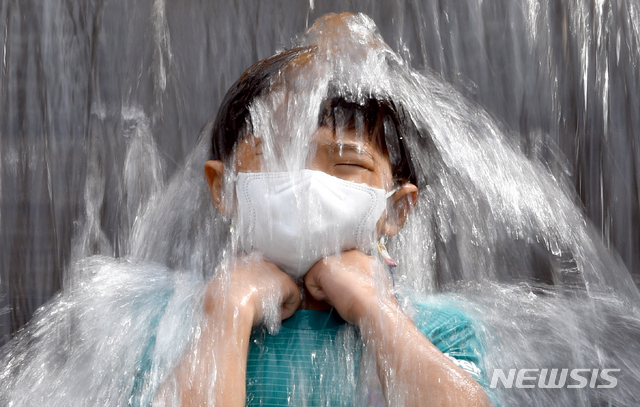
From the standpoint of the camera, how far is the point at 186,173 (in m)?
2.52

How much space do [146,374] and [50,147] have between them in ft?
5.50

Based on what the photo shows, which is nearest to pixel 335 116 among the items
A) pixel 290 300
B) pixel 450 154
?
pixel 290 300

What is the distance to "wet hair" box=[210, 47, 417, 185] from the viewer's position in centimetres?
178

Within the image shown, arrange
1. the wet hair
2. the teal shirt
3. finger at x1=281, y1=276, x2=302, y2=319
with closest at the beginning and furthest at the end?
the teal shirt → finger at x1=281, y1=276, x2=302, y2=319 → the wet hair

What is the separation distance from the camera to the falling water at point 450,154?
2.53m

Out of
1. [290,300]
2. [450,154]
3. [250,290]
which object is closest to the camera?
[250,290]

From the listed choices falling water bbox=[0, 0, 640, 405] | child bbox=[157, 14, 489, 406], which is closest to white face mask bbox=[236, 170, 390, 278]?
child bbox=[157, 14, 489, 406]

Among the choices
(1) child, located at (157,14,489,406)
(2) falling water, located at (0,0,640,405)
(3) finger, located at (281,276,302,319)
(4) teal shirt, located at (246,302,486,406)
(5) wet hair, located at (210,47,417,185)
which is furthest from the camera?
(2) falling water, located at (0,0,640,405)

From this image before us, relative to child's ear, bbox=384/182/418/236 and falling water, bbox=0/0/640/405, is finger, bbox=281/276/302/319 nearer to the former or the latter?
child's ear, bbox=384/182/418/236

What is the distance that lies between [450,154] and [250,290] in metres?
1.21

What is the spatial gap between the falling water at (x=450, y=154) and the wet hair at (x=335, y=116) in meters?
0.46

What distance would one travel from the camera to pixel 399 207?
1.89 metres

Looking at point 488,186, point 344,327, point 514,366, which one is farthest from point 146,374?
point 488,186

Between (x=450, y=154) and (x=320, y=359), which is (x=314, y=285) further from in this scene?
(x=450, y=154)
